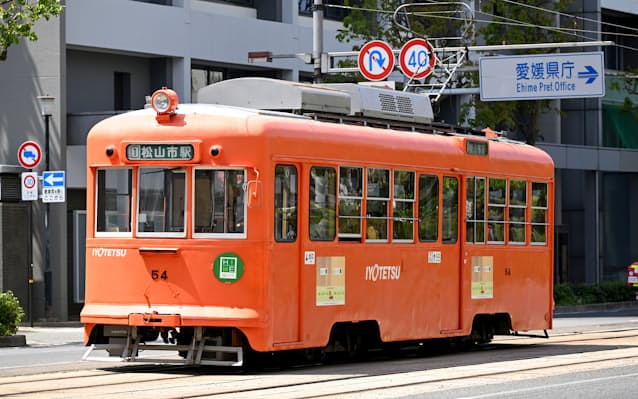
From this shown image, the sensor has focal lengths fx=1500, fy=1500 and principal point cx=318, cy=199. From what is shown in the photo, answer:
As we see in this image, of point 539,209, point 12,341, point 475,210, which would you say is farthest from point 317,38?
point 475,210

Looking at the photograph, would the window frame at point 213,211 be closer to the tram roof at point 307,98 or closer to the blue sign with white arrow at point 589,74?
the tram roof at point 307,98

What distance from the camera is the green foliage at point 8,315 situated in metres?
25.0

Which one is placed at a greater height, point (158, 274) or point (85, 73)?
point (85, 73)

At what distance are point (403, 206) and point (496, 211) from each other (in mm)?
2671

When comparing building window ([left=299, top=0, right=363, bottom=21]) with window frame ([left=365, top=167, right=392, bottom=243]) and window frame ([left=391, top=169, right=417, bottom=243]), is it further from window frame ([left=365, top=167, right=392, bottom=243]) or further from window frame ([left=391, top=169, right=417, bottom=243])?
window frame ([left=365, top=167, right=392, bottom=243])

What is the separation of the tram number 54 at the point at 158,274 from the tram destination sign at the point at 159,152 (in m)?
1.26

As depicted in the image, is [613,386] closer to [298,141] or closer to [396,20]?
[298,141]

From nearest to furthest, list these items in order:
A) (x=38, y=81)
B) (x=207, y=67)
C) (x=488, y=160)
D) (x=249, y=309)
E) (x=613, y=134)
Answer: (x=249, y=309), (x=488, y=160), (x=38, y=81), (x=207, y=67), (x=613, y=134)

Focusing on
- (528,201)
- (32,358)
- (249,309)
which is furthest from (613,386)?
(32,358)

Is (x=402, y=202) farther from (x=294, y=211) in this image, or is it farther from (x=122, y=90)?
(x=122, y=90)

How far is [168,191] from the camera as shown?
55.2 feet

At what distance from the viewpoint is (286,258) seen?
55.3 feet

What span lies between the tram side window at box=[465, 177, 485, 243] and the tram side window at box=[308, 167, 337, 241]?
3.25 meters

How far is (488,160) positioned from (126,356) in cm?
658
